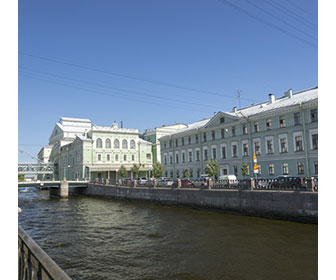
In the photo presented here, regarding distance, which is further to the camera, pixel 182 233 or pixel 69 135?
pixel 69 135

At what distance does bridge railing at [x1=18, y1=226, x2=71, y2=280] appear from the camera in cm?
246

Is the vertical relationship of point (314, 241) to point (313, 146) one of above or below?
below

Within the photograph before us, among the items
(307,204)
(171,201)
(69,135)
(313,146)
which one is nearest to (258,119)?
(313,146)

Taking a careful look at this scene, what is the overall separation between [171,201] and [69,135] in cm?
6058

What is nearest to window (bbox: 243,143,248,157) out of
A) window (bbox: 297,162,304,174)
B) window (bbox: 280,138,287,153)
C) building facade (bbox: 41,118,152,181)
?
window (bbox: 280,138,287,153)

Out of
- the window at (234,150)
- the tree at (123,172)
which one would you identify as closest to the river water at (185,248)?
the window at (234,150)

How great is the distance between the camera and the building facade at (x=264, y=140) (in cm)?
2906

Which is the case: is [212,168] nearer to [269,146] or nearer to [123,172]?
[269,146]

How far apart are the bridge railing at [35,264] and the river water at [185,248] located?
270 inches

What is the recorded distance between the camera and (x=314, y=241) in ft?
43.2

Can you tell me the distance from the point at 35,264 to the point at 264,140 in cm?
3326
